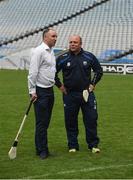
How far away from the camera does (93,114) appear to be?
7.55m

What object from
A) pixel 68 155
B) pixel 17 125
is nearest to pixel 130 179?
pixel 68 155

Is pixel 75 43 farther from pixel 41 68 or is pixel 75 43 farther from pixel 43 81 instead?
pixel 43 81

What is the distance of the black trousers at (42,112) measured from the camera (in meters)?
7.14

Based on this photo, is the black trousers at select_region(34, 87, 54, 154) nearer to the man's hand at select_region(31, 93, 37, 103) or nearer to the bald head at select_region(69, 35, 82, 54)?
the man's hand at select_region(31, 93, 37, 103)

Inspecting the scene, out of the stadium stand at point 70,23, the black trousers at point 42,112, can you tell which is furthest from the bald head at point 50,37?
the stadium stand at point 70,23

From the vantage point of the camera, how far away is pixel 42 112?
23.5 ft

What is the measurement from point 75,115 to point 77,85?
1.60 feet

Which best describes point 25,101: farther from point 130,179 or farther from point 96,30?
point 96,30

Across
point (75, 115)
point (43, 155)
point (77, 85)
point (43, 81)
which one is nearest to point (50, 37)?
point (43, 81)

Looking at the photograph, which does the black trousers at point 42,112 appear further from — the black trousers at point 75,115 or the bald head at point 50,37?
the bald head at point 50,37

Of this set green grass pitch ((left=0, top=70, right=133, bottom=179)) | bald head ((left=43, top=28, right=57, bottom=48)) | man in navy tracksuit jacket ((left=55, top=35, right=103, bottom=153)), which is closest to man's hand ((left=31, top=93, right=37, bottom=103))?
man in navy tracksuit jacket ((left=55, top=35, right=103, bottom=153))

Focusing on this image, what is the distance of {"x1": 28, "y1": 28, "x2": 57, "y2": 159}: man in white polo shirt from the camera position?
23.1 ft

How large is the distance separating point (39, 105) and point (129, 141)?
209 centimetres

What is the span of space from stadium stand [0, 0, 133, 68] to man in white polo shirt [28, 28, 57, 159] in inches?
1285
